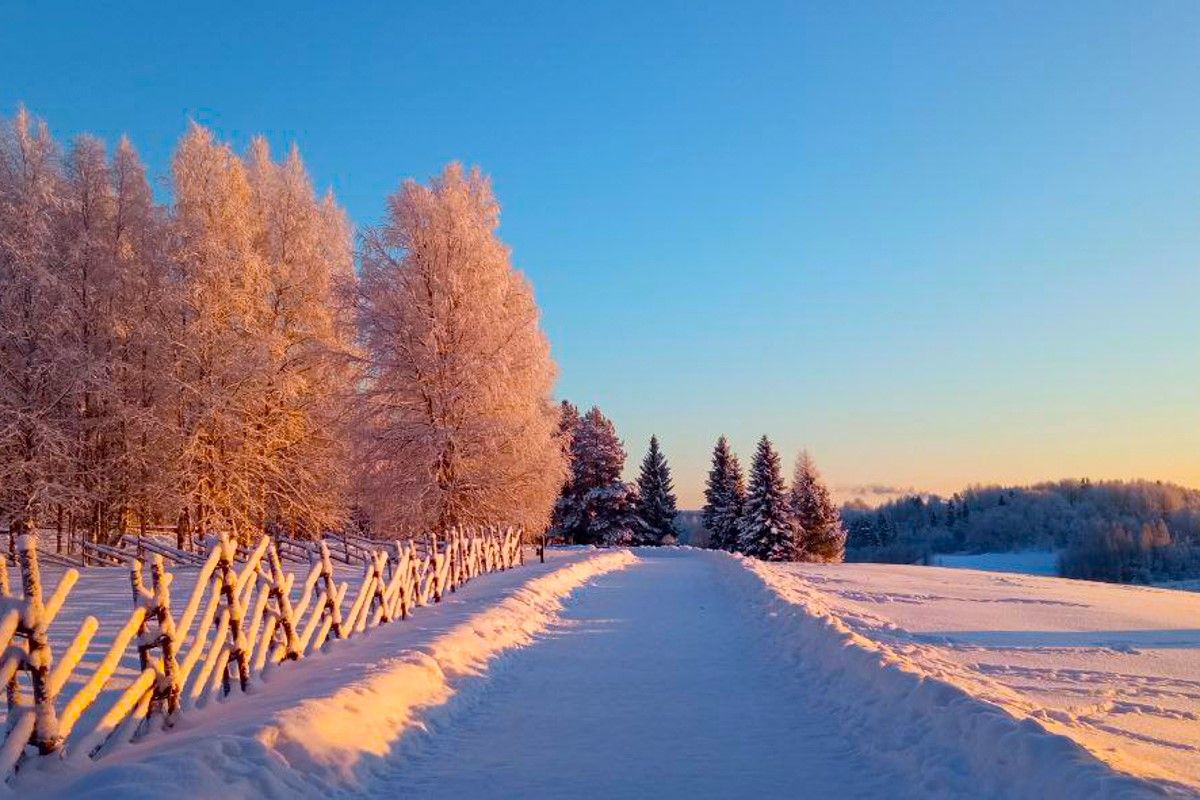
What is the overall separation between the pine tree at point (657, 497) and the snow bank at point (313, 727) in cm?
5220

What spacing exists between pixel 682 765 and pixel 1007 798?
2098 millimetres

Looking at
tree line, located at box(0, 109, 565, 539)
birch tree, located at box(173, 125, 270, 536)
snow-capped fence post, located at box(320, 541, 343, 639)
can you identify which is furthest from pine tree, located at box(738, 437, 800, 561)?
snow-capped fence post, located at box(320, 541, 343, 639)

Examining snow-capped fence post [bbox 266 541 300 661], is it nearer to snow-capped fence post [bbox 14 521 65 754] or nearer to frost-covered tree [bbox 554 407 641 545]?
snow-capped fence post [bbox 14 521 65 754]

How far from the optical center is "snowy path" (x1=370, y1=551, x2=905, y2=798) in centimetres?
533

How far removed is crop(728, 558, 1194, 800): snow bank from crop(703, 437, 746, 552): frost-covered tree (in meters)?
50.6

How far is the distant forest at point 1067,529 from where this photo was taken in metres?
91.8

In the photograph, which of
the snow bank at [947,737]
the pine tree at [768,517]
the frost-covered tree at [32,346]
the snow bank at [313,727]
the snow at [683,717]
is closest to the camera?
the snow bank at [947,737]

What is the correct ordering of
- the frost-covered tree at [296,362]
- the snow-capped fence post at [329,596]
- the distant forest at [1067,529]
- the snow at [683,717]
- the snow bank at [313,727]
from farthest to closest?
the distant forest at [1067,529]
the frost-covered tree at [296,362]
the snow-capped fence post at [329,596]
the snow at [683,717]
the snow bank at [313,727]

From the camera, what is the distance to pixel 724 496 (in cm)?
6144

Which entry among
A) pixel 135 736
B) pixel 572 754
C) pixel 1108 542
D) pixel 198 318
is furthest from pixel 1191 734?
pixel 1108 542

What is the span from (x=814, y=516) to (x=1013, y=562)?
79421 mm

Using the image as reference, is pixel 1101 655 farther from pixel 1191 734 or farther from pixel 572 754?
pixel 572 754

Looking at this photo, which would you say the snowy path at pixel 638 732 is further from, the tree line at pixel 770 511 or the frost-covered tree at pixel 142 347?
the tree line at pixel 770 511

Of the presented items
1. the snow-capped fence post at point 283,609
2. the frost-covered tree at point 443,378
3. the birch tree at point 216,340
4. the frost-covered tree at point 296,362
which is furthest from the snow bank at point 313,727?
the frost-covered tree at point 296,362
